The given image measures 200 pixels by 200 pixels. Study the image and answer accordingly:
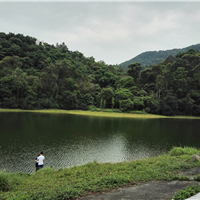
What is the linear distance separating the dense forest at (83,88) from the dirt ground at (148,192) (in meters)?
65.8

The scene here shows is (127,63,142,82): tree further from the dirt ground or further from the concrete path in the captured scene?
the concrete path

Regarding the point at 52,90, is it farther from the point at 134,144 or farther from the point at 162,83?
the point at 134,144

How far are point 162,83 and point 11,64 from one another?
74.3 metres

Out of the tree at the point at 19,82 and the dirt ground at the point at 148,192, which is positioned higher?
the tree at the point at 19,82

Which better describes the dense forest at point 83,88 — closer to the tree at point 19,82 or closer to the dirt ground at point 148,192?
the tree at point 19,82

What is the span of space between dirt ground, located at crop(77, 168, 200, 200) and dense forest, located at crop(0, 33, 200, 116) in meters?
65.8

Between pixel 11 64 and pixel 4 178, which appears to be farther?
pixel 11 64

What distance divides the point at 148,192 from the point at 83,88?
8024 centimetres

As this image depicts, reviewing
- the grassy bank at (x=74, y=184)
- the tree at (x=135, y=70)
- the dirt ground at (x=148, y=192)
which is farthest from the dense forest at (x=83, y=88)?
the dirt ground at (x=148, y=192)

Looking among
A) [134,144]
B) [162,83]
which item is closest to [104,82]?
[162,83]

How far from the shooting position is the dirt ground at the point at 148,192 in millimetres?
6809

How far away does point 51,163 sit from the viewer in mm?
17031

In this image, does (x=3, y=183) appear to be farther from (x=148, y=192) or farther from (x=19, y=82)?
(x=19, y=82)

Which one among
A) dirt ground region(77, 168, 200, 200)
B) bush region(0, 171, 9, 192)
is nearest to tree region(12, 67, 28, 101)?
bush region(0, 171, 9, 192)
